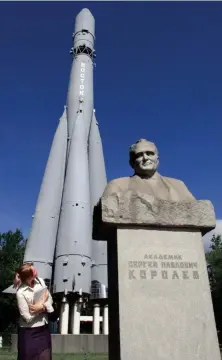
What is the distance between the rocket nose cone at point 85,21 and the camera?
103 feet

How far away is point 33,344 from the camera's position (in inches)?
144

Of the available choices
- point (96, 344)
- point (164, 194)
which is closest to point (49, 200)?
point (96, 344)

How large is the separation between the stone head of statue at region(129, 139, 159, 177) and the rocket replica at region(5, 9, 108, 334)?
629 inches

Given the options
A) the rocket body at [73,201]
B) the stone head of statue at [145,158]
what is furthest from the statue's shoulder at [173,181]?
the rocket body at [73,201]

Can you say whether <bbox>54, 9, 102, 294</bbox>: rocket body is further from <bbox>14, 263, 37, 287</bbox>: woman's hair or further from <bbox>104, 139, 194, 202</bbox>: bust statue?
<bbox>14, 263, 37, 287</bbox>: woman's hair

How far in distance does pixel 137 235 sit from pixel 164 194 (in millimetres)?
789

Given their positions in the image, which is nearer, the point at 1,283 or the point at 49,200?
the point at 49,200

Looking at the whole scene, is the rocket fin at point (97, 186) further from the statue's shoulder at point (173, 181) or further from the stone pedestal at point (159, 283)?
the stone pedestal at point (159, 283)

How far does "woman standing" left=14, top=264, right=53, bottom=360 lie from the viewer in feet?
12.0

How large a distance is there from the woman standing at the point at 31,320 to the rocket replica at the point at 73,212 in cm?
1625

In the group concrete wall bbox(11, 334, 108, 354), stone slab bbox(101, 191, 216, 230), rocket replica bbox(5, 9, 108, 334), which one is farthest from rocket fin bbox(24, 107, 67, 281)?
stone slab bbox(101, 191, 216, 230)

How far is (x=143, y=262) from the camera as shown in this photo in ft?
13.1

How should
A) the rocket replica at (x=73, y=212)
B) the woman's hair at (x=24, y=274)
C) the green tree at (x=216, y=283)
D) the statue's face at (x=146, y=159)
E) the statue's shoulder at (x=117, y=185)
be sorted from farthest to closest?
the green tree at (x=216, y=283) < the rocket replica at (x=73, y=212) < the statue's face at (x=146, y=159) < the statue's shoulder at (x=117, y=185) < the woman's hair at (x=24, y=274)

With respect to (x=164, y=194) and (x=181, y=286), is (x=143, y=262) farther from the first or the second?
(x=164, y=194)
